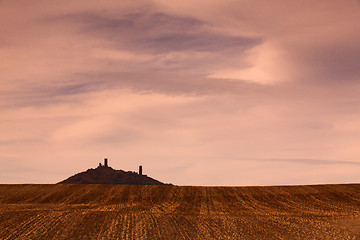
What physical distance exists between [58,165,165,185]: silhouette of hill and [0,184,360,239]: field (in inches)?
2304

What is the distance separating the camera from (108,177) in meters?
119

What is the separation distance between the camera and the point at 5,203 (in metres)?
47.8

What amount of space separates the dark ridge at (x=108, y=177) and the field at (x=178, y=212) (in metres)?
58.6

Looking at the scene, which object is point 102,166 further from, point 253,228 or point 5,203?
point 253,228

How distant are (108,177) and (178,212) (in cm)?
8040

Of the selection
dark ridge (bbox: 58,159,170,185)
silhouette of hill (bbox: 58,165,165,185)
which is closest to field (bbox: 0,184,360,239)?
silhouette of hill (bbox: 58,165,165,185)

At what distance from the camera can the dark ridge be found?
385 feet

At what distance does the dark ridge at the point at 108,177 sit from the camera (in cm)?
11745

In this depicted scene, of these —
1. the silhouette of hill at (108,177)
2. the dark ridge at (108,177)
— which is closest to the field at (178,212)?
the silhouette of hill at (108,177)

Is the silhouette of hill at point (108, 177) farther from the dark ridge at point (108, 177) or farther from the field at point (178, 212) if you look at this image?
the field at point (178, 212)

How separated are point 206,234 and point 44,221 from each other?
13163mm

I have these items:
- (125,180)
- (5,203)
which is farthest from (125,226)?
(125,180)

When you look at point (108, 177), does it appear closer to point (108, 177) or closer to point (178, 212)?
point (108, 177)

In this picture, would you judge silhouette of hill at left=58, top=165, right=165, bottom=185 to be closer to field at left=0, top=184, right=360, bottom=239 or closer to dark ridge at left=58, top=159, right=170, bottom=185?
dark ridge at left=58, top=159, right=170, bottom=185
